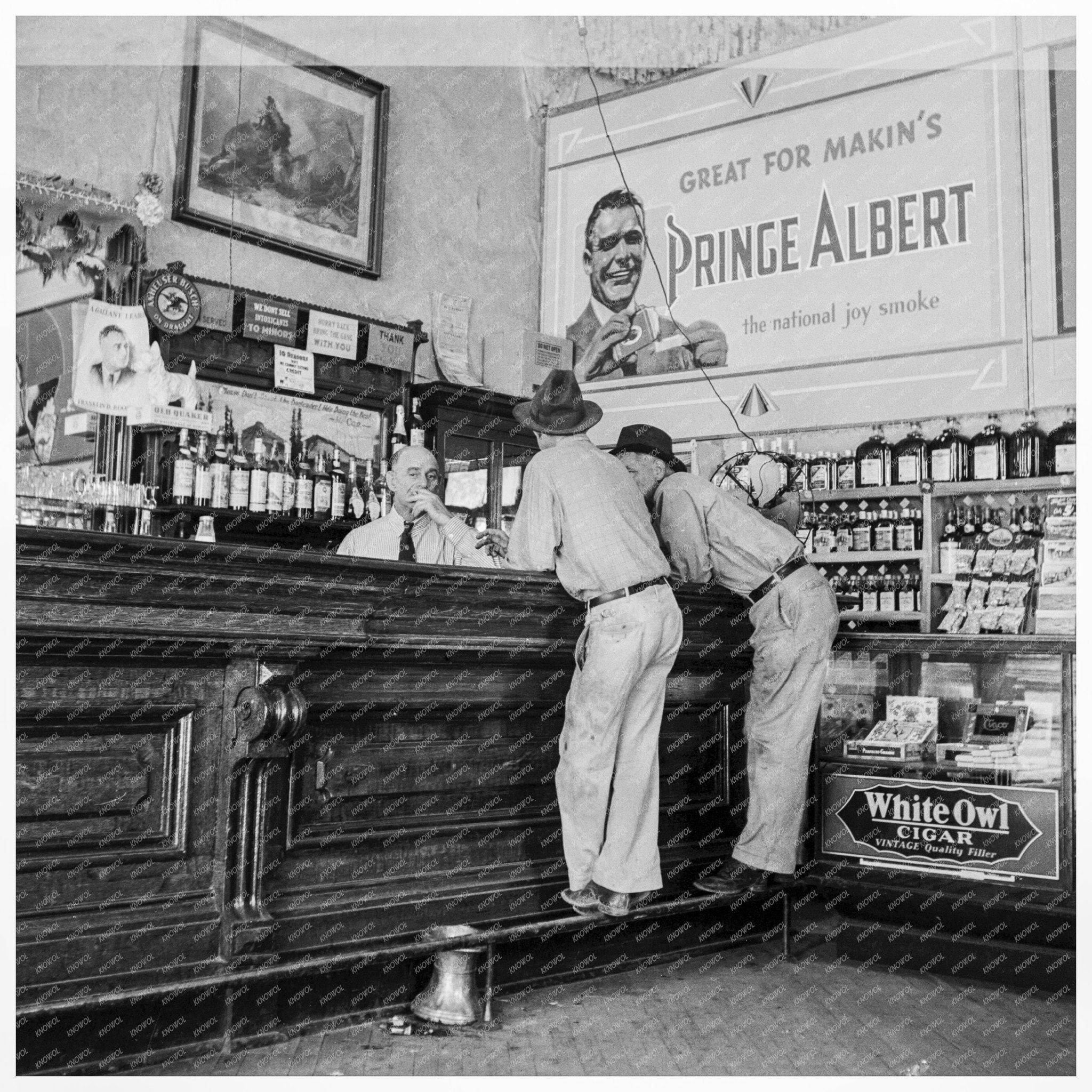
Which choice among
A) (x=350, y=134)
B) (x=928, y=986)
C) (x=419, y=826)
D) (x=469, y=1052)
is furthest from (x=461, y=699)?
(x=350, y=134)

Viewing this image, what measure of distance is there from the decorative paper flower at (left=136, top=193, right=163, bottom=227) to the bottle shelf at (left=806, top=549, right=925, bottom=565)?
3.21 m

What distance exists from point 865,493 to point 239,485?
278 cm

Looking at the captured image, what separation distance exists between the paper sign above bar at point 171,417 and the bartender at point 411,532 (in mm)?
796

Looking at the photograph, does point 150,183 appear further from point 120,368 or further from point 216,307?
point 120,368

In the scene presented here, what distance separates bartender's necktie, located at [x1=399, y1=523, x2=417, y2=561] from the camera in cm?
491

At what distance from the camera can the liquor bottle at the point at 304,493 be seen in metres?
5.34

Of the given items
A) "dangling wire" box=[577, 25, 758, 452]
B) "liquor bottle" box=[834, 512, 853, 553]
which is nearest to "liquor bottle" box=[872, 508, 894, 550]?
"liquor bottle" box=[834, 512, 853, 553]

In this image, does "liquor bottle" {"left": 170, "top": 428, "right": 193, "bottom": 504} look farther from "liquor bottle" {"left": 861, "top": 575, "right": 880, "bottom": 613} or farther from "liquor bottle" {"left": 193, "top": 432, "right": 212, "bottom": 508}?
"liquor bottle" {"left": 861, "top": 575, "right": 880, "bottom": 613}

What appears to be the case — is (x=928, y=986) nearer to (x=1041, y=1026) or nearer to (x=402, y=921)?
(x=1041, y=1026)

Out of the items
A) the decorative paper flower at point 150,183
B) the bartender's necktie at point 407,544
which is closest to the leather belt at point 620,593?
the bartender's necktie at point 407,544

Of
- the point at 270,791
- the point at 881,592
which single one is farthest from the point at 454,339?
the point at 270,791

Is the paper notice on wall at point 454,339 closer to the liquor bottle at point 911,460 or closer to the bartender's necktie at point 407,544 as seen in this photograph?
the bartender's necktie at point 407,544

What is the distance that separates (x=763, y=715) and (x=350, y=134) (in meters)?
3.84

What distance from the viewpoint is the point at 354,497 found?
221 inches
